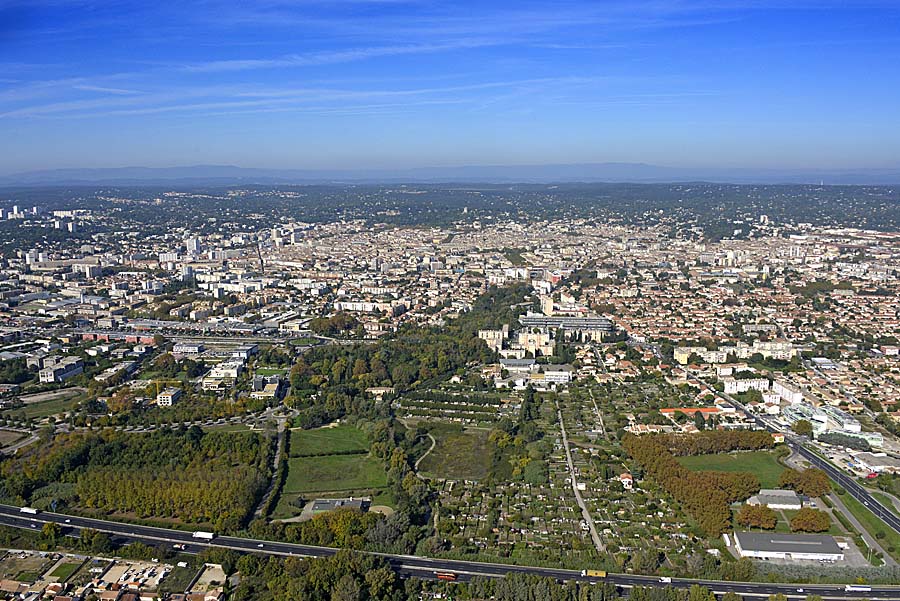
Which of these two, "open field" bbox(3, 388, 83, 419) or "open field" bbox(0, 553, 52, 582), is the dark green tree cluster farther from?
"open field" bbox(3, 388, 83, 419)

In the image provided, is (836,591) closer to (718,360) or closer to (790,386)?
(790,386)

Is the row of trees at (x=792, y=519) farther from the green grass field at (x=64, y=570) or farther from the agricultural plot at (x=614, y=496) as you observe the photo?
the green grass field at (x=64, y=570)

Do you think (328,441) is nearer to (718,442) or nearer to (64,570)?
(64,570)

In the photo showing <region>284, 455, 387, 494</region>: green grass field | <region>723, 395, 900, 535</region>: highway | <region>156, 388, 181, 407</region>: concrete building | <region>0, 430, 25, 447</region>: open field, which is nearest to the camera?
<region>723, 395, 900, 535</region>: highway

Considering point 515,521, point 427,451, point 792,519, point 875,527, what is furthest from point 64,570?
point 875,527

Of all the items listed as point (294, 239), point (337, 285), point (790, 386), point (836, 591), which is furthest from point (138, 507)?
point (294, 239)

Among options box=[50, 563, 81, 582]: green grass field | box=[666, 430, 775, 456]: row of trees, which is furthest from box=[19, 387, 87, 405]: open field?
box=[666, 430, 775, 456]: row of trees
